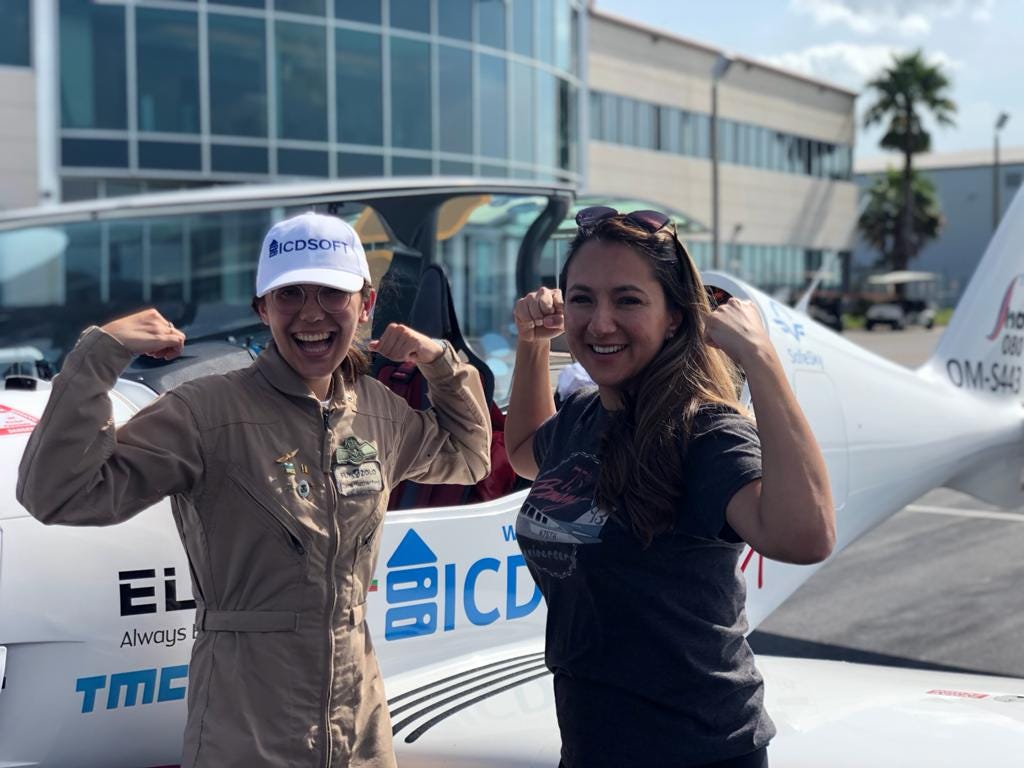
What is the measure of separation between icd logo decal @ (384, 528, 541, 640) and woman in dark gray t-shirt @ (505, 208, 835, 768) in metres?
1.23

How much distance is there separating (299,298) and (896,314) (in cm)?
4144

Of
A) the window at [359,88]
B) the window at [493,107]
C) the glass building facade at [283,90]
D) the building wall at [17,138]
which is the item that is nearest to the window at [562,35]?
the glass building facade at [283,90]

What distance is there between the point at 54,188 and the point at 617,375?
19162mm

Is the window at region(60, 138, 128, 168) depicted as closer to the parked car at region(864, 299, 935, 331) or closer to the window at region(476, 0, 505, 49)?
the window at region(476, 0, 505, 49)

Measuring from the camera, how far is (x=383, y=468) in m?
2.14

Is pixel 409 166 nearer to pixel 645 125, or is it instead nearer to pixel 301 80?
pixel 301 80

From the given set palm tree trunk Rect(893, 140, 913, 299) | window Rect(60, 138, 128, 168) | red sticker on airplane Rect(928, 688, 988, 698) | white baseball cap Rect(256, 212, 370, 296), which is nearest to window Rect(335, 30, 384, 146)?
window Rect(60, 138, 128, 168)

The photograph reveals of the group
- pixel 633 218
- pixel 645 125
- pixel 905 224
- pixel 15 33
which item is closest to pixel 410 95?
pixel 15 33

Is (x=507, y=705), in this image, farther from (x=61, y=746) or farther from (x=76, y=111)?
(x=76, y=111)

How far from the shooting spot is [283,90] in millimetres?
20094

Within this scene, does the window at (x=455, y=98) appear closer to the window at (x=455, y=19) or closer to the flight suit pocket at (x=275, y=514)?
the window at (x=455, y=19)

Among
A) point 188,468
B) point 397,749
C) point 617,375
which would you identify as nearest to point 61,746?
point 397,749

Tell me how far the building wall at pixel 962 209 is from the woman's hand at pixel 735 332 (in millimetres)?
74192

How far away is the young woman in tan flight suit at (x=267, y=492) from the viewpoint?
5.80 ft
